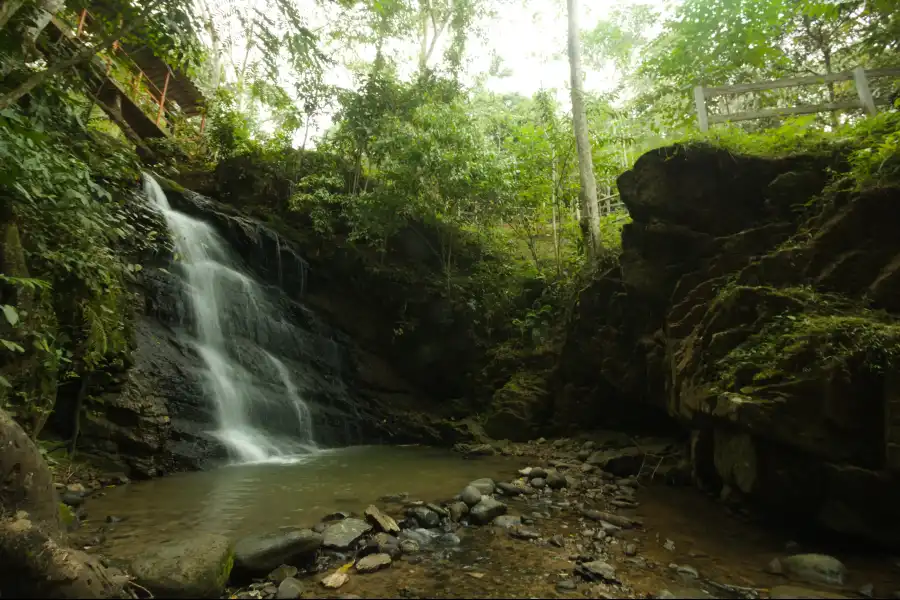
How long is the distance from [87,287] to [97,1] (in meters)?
3.49

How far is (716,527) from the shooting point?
4.91 meters

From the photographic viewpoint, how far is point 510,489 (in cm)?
630

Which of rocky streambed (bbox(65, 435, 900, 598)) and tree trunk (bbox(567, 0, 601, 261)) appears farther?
tree trunk (bbox(567, 0, 601, 261))

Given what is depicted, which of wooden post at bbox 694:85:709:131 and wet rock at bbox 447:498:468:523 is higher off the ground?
wooden post at bbox 694:85:709:131

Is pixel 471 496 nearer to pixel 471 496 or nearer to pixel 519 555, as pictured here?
pixel 471 496

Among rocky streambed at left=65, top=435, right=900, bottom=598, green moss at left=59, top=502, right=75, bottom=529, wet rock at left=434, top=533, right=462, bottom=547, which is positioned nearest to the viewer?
rocky streambed at left=65, top=435, right=900, bottom=598

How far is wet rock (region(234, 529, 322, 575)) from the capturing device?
3.59 metres

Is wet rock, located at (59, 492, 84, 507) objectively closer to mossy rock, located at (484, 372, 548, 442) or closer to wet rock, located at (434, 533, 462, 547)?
wet rock, located at (434, 533, 462, 547)

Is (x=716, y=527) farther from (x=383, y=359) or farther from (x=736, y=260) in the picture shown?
(x=383, y=359)

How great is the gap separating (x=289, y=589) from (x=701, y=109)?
9015 mm

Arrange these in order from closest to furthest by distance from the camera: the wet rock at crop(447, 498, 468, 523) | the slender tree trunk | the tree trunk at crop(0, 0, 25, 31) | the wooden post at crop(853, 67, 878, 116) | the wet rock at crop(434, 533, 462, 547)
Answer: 1. the tree trunk at crop(0, 0, 25, 31)
2. the slender tree trunk
3. the wet rock at crop(434, 533, 462, 547)
4. the wet rock at crop(447, 498, 468, 523)
5. the wooden post at crop(853, 67, 878, 116)

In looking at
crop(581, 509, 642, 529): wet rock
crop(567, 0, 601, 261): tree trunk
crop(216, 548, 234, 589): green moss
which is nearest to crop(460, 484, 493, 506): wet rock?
crop(581, 509, 642, 529): wet rock

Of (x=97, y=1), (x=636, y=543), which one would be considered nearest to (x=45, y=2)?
(x=97, y=1)

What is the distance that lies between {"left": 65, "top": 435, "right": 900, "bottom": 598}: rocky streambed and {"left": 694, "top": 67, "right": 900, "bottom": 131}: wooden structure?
619cm
